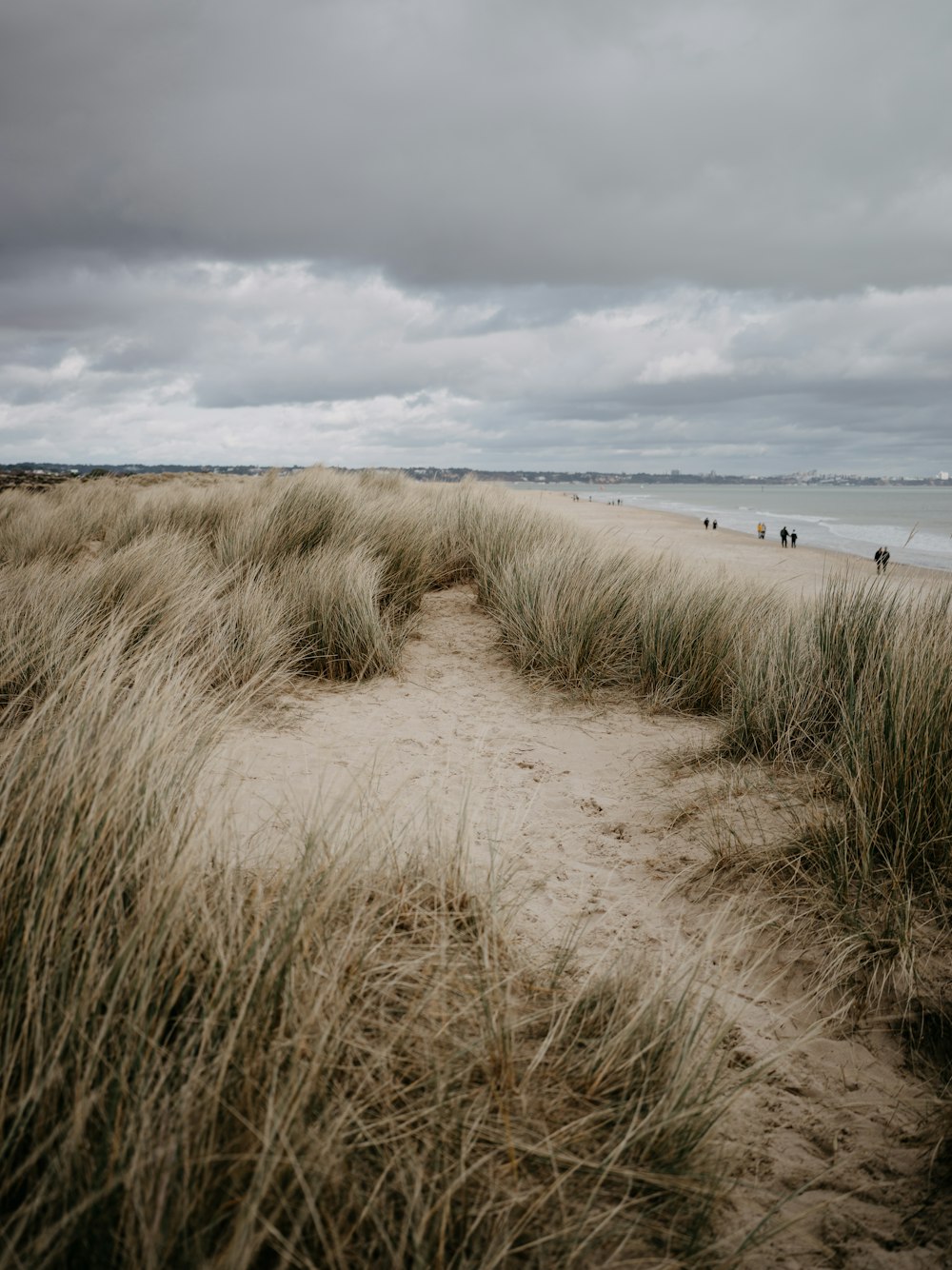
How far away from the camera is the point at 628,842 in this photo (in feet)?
9.12

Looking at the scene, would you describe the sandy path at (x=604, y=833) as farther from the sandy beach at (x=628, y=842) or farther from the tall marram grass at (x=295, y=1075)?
the tall marram grass at (x=295, y=1075)

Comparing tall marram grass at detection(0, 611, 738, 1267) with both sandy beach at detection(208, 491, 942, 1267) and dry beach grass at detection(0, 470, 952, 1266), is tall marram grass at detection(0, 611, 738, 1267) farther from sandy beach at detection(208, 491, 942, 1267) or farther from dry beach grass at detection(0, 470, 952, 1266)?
sandy beach at detection(208, 491, 942, 1267)

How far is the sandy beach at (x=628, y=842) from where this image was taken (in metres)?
1.41

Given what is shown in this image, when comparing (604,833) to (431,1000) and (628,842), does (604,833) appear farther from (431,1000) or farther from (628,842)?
(431,1000)

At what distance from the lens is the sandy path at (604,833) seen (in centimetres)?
140

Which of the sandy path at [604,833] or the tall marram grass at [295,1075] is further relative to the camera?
the sandy path at [604,833]

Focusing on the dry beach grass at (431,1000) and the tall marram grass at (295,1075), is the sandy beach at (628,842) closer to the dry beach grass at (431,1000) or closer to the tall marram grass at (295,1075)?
the dry beach grass at (431,1000)

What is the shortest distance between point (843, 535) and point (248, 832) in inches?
1234

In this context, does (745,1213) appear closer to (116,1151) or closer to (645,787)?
(116,1151)

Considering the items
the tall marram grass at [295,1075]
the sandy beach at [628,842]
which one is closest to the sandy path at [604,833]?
the sandy beach at [628,842]

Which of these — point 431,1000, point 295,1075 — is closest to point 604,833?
point 431,1000

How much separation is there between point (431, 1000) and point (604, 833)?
1.53 m

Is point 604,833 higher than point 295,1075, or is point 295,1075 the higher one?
point 295,1075

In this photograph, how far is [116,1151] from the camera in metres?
0.98
